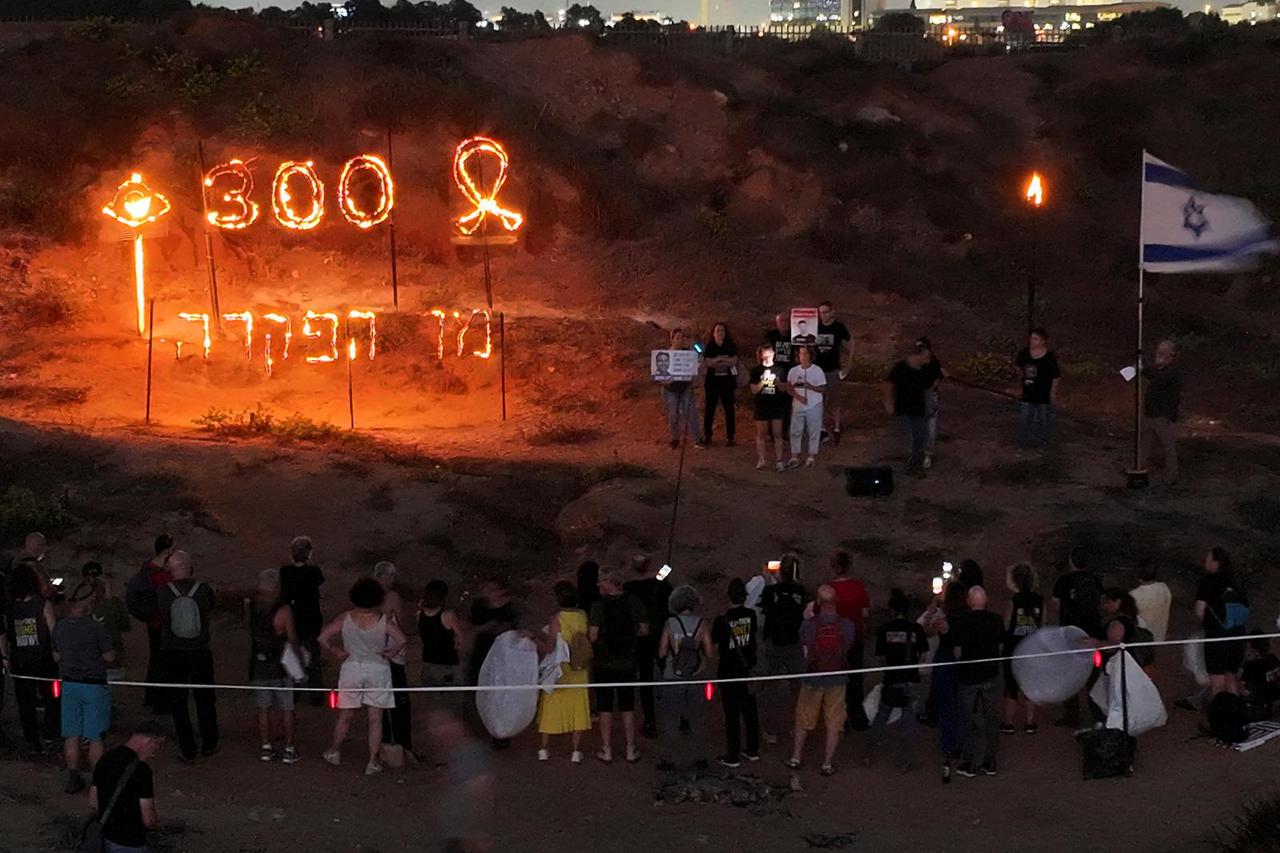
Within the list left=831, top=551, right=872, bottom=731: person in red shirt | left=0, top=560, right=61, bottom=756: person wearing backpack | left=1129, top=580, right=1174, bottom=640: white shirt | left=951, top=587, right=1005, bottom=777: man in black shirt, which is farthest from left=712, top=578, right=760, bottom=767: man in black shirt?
left=0, top=560, right=61, bottom=756: person wearing backpack

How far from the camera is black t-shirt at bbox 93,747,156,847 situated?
8.43 metres

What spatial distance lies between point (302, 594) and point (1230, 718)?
7116 millimetres

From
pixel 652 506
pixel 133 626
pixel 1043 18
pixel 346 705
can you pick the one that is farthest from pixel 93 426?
pixel 1043 18

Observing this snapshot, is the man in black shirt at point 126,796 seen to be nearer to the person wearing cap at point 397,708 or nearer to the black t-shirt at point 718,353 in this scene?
the person wearing cap at point 397,708

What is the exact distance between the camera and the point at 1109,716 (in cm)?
1166

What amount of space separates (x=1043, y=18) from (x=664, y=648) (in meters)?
146

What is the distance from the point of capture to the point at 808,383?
18078mm

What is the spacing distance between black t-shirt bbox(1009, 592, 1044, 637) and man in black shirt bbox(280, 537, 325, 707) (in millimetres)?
5374

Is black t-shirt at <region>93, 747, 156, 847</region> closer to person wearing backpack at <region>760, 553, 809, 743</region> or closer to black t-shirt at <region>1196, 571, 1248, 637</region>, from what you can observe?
person wearing backpack at <region>760, 553, 809, 743</region>

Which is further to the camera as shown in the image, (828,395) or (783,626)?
(828,395)

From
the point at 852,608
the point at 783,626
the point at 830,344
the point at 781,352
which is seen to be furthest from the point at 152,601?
the point at 830,344

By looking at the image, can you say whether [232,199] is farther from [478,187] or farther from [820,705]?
[820,705]

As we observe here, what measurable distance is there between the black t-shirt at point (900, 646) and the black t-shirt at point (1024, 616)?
801 mm

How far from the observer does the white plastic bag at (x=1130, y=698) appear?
37.9ft
